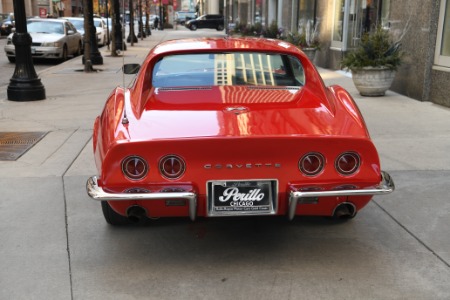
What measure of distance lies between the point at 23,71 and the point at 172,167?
8.19 m

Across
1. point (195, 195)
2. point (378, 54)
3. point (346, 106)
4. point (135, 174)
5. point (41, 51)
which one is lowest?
point (41, 51)

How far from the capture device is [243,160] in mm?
3357

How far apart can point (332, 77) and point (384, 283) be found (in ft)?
37.1

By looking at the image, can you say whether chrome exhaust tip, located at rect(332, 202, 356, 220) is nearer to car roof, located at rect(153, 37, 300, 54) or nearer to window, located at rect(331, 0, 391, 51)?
car roof, located at rect(153, 37, 300, 54)

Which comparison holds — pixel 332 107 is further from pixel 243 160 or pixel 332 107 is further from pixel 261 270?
pixel 261 270

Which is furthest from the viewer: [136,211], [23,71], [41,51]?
[41,51]

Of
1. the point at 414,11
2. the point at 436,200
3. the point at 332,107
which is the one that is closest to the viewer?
A: the point at 332,107

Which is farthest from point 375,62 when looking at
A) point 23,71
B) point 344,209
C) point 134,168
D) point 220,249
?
point 134,168

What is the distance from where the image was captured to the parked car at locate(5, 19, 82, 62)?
1844cm

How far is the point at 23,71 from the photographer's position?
1048 cm

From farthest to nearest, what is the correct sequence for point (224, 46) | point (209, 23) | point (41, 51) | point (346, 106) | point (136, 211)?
point (209, 23)
point (41, 51)
point (224, 46)
point (346, 106)
point (136, 211)

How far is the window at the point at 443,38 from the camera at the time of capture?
372 inches

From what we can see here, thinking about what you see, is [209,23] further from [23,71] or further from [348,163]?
[348,163]

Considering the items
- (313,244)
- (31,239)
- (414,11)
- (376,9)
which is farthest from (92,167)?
(376,9)
